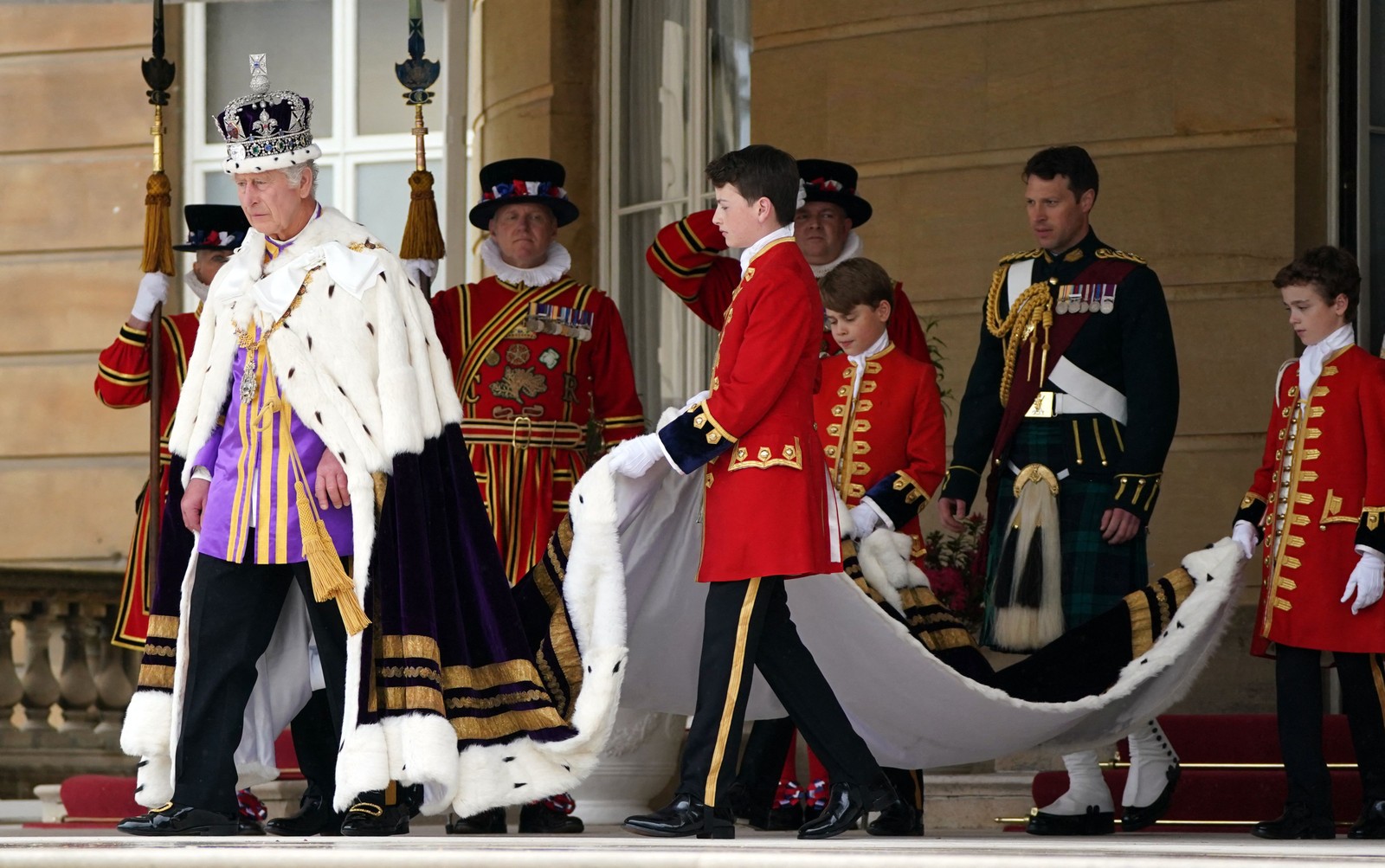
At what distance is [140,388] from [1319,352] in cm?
379

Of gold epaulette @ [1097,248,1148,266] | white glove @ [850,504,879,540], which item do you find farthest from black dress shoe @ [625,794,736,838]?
gold epaulette @ [1097,248,1148,266]

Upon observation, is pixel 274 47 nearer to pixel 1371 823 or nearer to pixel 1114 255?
pixel 1114 255

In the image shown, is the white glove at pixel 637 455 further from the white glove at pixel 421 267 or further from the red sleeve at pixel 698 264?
the white glove at pixel 421 267

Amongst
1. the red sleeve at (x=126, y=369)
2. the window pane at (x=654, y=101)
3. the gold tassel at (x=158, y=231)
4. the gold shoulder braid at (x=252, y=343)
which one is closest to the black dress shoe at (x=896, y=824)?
the gold shoulder braid at (x=252, y=343)

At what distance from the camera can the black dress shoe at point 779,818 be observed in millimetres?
6168

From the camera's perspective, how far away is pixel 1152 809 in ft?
19.9

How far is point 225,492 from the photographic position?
17.3 ft

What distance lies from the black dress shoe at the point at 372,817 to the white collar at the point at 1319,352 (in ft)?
8.68

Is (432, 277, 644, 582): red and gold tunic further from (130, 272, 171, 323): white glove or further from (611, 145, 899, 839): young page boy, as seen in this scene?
(611, 145, 899, 839): young page boy

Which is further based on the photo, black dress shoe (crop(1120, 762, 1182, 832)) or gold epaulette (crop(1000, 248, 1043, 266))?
gold epaulette (crop(1000, 248, 1043, 266))

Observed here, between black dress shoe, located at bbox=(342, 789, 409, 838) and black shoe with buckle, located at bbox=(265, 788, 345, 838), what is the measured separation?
0.42 meters

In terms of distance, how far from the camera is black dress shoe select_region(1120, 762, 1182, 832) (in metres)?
6.05

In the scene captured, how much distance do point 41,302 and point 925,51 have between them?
6.84m

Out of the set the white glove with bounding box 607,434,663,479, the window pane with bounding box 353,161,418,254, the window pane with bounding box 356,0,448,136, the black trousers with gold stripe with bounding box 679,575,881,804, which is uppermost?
the window pane with bounding box 356,0,448,136
